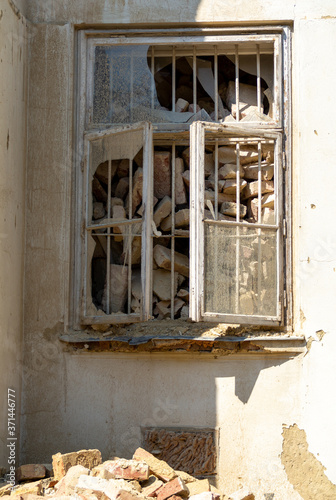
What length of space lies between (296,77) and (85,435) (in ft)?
9.68

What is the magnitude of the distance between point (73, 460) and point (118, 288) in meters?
1.39

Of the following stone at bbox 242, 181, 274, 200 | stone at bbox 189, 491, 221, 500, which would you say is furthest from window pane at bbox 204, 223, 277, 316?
stone at bbox 189, 491, 221, 500

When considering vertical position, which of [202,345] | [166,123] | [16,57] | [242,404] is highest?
[16,57]

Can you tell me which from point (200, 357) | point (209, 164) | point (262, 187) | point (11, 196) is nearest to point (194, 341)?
point (200, 357)

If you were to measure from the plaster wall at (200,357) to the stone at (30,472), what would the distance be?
1.57 ft

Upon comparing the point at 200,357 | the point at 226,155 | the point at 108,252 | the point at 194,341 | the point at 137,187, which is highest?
the point at 226,155

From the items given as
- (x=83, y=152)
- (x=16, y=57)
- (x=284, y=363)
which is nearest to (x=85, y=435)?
(x=284, y=363)

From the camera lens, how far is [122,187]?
19.8 ft

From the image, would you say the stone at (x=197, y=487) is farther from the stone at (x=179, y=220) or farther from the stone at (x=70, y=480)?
the stone at (x=179, y=220)

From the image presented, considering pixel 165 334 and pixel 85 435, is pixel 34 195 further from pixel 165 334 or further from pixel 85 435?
pixel 85 435

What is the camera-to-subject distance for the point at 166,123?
602 cm

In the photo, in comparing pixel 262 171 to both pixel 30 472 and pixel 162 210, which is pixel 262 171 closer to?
pixel 162 210

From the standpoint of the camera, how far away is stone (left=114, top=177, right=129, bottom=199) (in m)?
6.03

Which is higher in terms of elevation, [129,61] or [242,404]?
[129,61]
